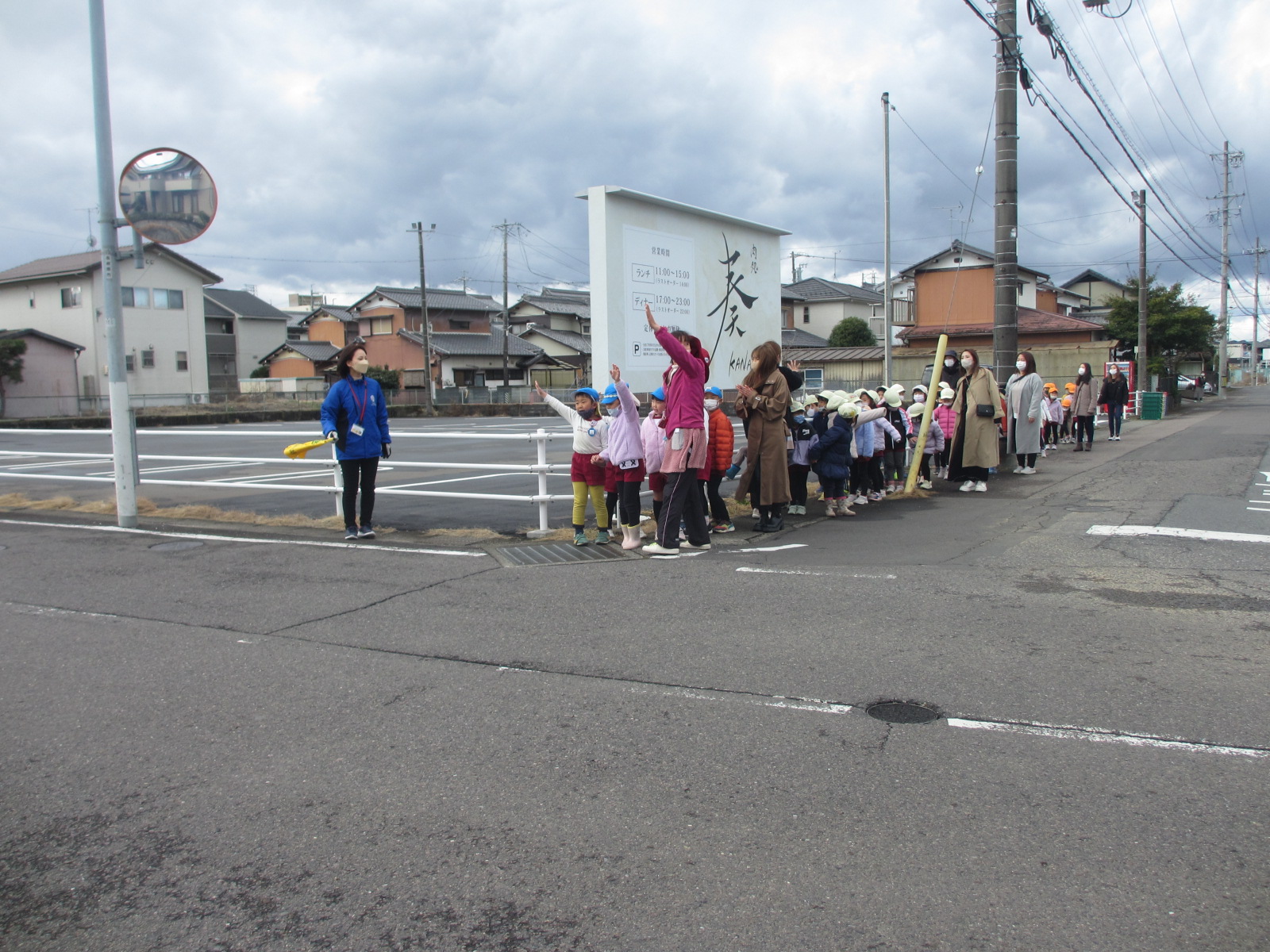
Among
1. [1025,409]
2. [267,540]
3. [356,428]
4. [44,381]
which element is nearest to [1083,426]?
[1025,409]

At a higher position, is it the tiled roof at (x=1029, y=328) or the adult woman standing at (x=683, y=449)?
the tiled roof at (x=1029, y=328)

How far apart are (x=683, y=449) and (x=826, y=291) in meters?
59.9

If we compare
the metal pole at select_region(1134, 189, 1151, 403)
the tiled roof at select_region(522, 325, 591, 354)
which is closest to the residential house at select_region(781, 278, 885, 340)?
the tiled roof at select_region(522, 325, 591, 354)


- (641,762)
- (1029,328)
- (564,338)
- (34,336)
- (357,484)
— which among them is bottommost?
(641,762)

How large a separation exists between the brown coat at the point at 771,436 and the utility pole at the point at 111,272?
6.23m

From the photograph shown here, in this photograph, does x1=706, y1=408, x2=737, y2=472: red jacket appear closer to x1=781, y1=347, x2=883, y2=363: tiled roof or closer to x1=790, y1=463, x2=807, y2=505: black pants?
x1=790, y1=463, x2=807, y2=505: black pants

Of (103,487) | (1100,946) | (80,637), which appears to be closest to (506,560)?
(80,637)

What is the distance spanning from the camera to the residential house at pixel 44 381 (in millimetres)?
42750

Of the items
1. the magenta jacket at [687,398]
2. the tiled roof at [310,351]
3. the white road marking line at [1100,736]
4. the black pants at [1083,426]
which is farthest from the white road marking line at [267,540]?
the tiled roof at [310,351]

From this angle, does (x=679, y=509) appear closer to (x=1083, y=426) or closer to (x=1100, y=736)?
(x=1100, y=736)

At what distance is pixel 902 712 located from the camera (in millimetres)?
4039

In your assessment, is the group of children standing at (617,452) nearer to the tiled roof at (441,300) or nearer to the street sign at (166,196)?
the street sign at (166,196)

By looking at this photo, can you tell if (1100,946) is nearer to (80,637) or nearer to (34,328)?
(80,637)

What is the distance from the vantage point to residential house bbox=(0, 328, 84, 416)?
140ft
